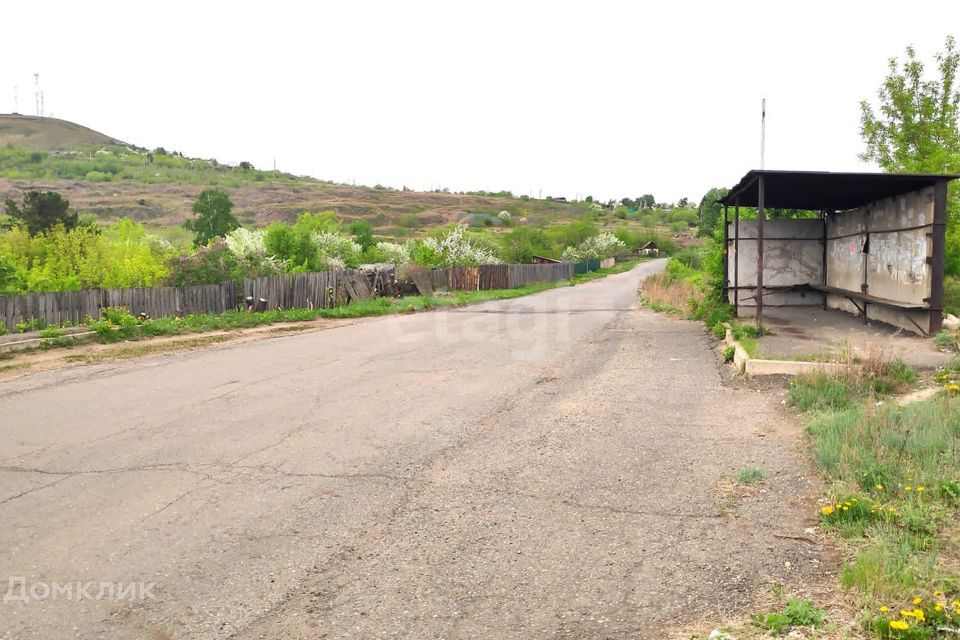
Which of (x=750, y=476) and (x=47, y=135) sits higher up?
(x=47, y=135)

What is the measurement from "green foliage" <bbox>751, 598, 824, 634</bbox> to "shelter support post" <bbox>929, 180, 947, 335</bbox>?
10.6 metres

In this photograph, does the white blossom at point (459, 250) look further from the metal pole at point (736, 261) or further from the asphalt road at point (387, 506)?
the asphalt road at point (387, 506)

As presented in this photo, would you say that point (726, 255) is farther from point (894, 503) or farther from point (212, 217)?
point (212, 217)

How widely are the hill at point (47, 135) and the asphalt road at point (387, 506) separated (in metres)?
157

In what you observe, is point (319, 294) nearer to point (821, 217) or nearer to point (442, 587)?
point (821, 217)

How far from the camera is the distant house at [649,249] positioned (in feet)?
350

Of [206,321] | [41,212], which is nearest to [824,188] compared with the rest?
[206,321]

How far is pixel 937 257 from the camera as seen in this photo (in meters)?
12.3

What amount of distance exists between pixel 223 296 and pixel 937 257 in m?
18.1

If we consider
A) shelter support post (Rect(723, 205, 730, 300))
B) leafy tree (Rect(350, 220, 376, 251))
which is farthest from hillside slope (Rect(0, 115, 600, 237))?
shelter support post (Rect(723, 205, 730, 300))

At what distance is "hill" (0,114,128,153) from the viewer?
146 meters

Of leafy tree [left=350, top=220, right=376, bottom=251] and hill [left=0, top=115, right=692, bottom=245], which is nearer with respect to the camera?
leafy tree [left=350, top=220, right=376, bottom=251]

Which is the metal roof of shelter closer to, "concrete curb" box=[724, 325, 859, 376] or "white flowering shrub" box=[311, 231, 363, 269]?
"concrete curb" box=[724, 325, 859, 376]

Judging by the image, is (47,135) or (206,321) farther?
(47,135)
